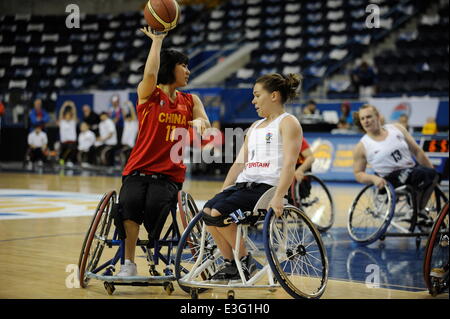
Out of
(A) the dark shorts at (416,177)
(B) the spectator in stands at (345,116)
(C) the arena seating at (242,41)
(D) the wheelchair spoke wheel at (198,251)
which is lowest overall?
(D) the wheelchair spoke wheel at (198,251)

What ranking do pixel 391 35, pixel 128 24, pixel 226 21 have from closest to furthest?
pixel 391 35
pixel 226 21
pixel 128 24

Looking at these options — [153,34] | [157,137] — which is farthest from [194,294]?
[153,34]

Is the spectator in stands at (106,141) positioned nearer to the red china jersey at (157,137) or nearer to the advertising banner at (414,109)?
the advertising banner at (414,109)

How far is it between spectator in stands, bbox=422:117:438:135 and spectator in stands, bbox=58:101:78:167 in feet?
27.0

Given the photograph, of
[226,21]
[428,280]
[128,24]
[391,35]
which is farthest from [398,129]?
[128,24]

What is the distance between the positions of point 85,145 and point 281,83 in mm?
13961

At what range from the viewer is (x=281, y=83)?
4605 mm

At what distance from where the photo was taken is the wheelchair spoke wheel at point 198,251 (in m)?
4.32

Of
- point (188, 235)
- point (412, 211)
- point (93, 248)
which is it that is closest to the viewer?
point (188, 235)

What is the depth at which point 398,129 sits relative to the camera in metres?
7.41

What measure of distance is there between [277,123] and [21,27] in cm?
2425

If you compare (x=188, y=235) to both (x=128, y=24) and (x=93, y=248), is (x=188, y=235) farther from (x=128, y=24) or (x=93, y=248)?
(x=128, y=24)

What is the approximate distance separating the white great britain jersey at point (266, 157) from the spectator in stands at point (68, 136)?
14.0 m

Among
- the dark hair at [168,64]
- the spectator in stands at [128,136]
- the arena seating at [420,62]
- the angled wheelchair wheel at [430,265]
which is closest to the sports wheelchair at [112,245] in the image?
the dark hair at [168,64]
